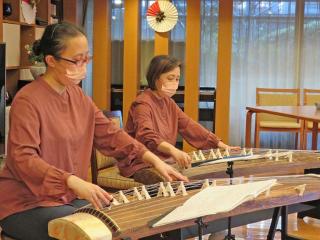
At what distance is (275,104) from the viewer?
6.37 metres

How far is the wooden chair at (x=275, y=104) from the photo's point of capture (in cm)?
599

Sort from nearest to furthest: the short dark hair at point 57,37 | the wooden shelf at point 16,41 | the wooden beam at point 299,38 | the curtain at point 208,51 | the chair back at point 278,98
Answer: the short dark hair at point 57,37 < the wooden shelf at point 16,41 < the chair back at point 278,98 < the wooden beam at point 299,38 < the curtain at point 208,51

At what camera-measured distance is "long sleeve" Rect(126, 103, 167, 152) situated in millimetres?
2713

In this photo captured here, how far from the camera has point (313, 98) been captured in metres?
6.52

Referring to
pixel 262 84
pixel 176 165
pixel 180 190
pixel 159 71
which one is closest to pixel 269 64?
pixel 262 84

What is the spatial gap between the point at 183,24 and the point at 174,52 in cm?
39

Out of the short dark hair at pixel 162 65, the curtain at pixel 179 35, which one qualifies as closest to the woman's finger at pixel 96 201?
the short dark hair at pixel 162 65

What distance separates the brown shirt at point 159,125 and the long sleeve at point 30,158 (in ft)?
3.18

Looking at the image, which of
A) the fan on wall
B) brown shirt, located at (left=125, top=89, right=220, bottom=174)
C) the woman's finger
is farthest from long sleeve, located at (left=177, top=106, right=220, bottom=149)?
the fan on wall

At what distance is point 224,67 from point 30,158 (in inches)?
186

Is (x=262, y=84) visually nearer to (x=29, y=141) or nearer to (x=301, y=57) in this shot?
(x=301, y=57)

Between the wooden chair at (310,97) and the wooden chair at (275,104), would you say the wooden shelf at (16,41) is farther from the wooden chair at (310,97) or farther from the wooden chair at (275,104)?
the wooden chair at (310,97)

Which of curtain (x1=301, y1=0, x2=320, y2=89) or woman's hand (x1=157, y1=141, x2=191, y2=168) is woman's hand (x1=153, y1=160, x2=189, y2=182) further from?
curtain (x1=301, y1=0, x2=320, y2=89)

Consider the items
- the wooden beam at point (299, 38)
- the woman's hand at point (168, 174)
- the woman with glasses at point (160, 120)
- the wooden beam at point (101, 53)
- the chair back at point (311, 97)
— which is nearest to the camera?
the woman's hand at point (168, 174)
